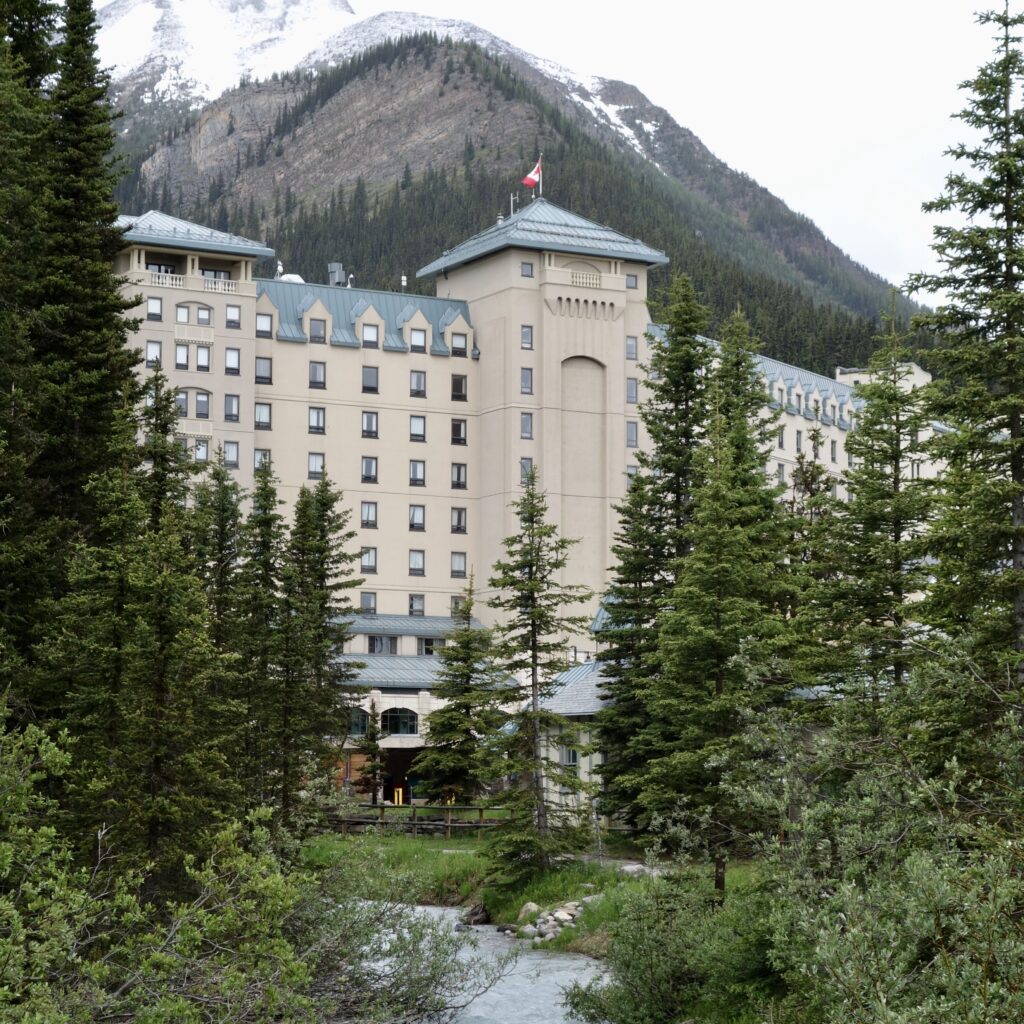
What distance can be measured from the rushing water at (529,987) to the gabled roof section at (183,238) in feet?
213

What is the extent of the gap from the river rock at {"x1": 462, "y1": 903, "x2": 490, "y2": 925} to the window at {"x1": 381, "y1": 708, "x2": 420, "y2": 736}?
4453cm

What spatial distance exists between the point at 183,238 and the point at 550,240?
868 inches

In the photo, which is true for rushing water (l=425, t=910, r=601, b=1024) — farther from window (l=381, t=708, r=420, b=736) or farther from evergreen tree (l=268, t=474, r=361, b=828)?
→ window (l=381, t=708, r=420, b=736)

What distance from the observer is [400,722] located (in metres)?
92.3

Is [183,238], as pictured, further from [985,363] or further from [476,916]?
[985,363]

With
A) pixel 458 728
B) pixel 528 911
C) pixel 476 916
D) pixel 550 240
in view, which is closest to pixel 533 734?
pixel 528 911

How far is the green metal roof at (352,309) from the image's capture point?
340ft

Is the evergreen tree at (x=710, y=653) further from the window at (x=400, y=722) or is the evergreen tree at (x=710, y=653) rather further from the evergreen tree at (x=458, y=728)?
the window at (x=400, y=722)

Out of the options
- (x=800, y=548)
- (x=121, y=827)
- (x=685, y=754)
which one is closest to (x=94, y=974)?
(x=121, y=827)

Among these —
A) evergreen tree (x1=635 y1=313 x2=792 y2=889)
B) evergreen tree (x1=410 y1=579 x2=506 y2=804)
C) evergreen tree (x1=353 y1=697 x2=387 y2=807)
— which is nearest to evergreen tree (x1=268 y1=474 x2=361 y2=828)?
evergreen tree (x1=353 y1=697 x2=387 y2=807)

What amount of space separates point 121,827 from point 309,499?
34023 millimetres

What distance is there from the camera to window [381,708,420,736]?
301ft

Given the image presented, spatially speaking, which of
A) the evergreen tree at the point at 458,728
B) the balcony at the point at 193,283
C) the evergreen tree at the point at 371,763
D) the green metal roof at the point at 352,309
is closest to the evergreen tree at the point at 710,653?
the evergreen tree at the point at 458,728

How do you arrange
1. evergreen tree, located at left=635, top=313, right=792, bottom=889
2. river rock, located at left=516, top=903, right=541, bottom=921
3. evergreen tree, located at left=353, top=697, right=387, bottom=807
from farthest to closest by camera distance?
evergreen tree, located at left=353, top=697, right=387, bottom=807 → river rock, located at left=516, top=903, right=541, bottom=921 → evergreen tree, located at left=635, top=313, right=792, bottom=889
